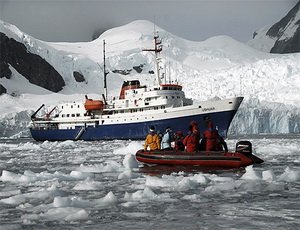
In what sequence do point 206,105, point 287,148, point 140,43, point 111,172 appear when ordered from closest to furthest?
point 111,172, point 287,148, point 206,105, point 140,43

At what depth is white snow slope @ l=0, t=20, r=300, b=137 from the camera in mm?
59938

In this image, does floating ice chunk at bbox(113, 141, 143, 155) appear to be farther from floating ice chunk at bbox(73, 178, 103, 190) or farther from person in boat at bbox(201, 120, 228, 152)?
floating ice chunk at bbox(73, 178, 103, 190)

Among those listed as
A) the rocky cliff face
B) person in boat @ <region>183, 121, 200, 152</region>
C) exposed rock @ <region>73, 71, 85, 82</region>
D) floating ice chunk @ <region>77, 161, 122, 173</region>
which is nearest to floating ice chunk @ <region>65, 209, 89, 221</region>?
floating ice chunk @ <region>77, 161, 122, 173</region>

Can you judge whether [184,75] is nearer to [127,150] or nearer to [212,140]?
[127,150]

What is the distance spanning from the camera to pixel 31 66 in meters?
103

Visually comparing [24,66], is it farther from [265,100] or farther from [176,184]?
[176,184]

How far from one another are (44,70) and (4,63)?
937cm

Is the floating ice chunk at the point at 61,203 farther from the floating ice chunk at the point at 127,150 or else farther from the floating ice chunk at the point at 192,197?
the floating ice chunk at the point at 127,150

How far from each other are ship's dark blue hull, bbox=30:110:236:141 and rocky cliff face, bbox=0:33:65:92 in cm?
5764

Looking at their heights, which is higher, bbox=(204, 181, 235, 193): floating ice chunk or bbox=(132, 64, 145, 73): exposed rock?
bbox=(132, 64, 145, 73): exposed rock

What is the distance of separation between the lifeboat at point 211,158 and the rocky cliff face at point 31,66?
9172 centimetres

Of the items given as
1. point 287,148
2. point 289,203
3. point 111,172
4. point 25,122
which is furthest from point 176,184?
point 25,122

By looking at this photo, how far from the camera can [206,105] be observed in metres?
37.7

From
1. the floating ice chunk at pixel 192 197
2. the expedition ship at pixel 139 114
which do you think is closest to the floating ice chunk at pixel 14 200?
the floating ice chunk at pixel 192 197
